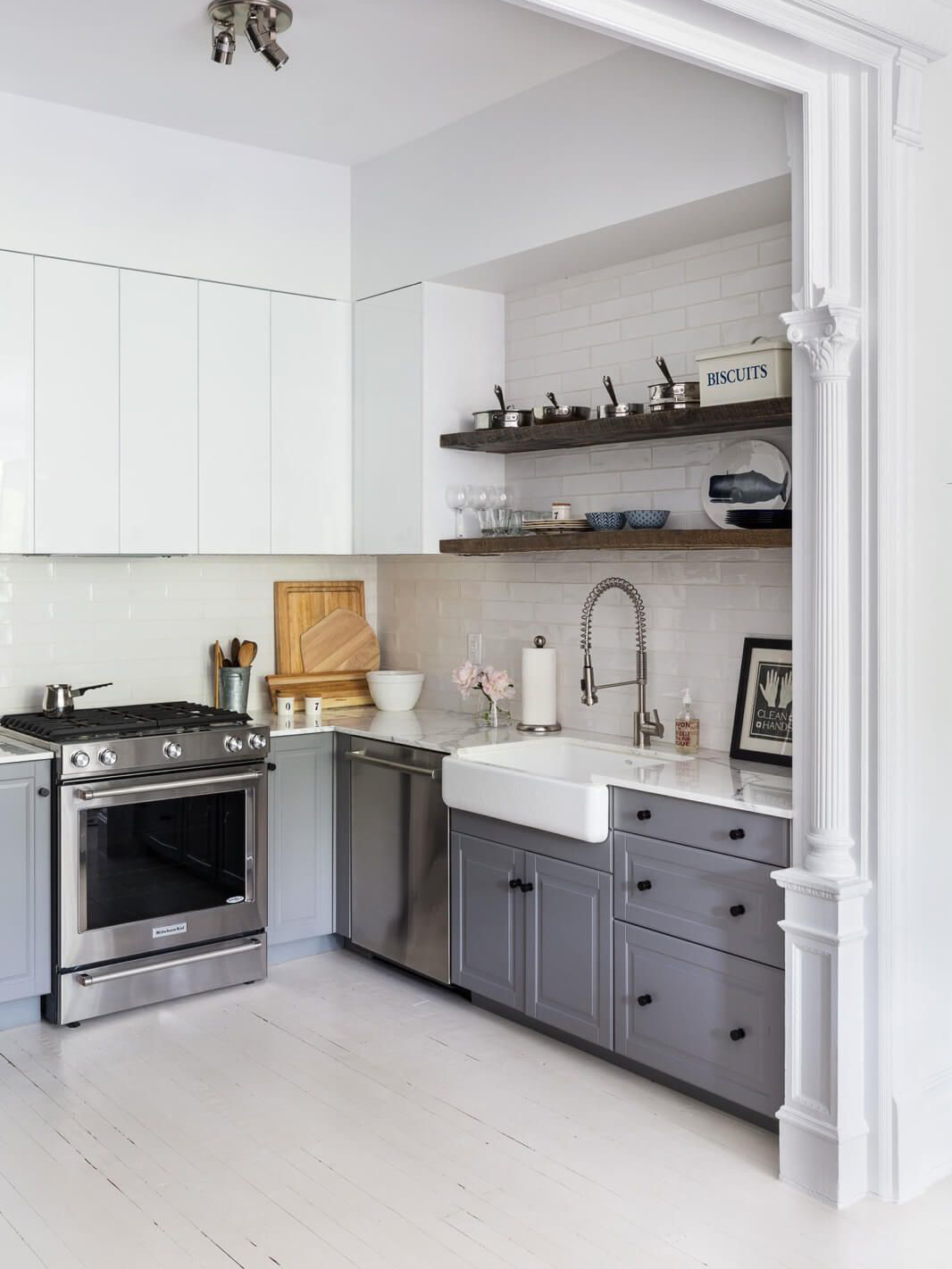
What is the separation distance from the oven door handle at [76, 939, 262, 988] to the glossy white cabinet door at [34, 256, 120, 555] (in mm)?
1400

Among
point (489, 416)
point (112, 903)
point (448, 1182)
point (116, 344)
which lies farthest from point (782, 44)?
point (112, 903)

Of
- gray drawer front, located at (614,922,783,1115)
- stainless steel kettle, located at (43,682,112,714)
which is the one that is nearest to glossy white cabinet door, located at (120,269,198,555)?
stainless steel kettle, located at (43,682,112,714)

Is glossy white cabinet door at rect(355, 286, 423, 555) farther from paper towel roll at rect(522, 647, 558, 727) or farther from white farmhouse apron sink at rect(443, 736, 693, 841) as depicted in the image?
white farmhouse apron sink at rect(443, 736, 693, 841)

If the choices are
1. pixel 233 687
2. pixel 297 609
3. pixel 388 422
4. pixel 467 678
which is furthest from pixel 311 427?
pixel 467 678

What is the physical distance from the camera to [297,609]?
5.09 metres

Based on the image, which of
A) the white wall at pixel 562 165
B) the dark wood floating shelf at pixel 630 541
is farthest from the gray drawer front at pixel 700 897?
the white wall at pixel 562 165

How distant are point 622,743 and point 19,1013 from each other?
216 cm

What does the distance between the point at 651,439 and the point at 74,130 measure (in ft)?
7.19

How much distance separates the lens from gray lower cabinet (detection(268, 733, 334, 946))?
448cm

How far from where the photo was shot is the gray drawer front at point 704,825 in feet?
10.1

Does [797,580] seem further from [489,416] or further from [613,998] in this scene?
[489,416]

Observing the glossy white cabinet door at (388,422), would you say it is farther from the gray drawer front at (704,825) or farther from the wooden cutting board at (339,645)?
the gray drawer front at (704,825)

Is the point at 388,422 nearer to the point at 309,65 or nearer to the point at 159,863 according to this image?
the point at 309,65

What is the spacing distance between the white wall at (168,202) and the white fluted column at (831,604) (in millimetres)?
2342
